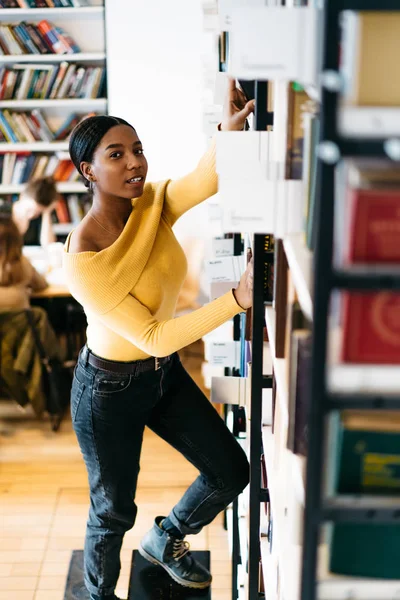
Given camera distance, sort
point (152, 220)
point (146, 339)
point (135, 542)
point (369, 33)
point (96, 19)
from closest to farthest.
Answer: point (369, 33) → point (146, 339) → point (152, 220) → point (135, 542) → point (96, 19)

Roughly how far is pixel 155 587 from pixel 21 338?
4.89 feet

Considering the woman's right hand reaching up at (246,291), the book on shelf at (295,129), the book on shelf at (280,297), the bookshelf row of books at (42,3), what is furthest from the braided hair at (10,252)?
the book on shelf at (295,129)

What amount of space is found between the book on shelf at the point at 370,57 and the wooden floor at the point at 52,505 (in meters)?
1.95

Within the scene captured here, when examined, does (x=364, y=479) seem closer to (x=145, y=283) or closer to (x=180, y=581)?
(x=145, y=283)

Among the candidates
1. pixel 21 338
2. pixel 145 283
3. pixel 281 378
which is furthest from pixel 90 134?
pixel 21 338

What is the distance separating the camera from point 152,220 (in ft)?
6.39

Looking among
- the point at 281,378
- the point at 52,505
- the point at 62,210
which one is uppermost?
the point at 281,378

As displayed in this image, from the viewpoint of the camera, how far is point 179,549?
7.91ft

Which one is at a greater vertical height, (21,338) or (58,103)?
(58,103)

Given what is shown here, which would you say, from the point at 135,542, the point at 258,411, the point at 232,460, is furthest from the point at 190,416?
the point at 135,542

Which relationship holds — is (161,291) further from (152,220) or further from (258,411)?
(258,411)

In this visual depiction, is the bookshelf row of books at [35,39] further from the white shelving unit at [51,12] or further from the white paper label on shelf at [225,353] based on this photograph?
the white paper label on shelf at [225,353]

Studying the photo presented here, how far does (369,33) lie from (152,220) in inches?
42.2

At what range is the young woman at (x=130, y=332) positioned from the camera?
182 centimetres
